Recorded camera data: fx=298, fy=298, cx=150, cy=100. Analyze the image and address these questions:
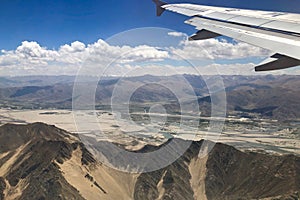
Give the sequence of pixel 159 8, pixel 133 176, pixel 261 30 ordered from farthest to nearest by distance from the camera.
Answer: pixel 133 176 → pixel 159 8 → pixel 261 30

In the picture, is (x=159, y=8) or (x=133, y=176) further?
(x=133, y=176)

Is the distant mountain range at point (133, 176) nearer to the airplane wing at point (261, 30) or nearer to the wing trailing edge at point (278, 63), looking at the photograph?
the airplane wing at point (261, 30)

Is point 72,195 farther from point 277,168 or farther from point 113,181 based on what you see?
point 277,168

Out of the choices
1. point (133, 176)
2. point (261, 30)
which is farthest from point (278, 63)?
point (133, 176)

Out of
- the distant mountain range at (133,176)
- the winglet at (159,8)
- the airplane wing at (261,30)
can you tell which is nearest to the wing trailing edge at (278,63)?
the airplane wing at (261,30)

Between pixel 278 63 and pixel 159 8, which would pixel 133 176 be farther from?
pixel 278 63

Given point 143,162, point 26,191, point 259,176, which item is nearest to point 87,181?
point 26,191

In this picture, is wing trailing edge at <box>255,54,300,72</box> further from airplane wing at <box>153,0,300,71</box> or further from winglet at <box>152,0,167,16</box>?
winglet at <box>152,0,167,16</box>
